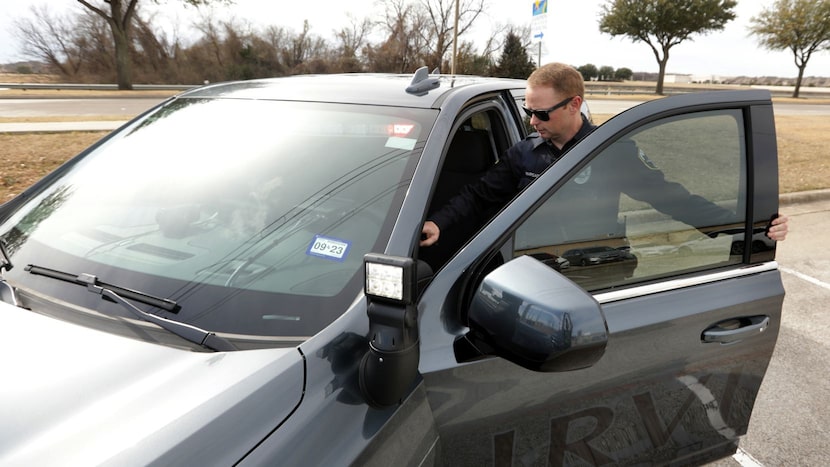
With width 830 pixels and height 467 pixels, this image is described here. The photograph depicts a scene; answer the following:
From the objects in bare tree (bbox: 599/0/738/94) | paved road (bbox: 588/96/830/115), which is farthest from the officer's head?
bare tree (bbox: 599/0/738/94)

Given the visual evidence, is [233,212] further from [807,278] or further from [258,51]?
[258,51]

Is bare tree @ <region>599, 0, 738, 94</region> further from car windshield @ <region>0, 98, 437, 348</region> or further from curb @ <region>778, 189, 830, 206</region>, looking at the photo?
car windshield @ <region>0, 98, 437, 348</region>

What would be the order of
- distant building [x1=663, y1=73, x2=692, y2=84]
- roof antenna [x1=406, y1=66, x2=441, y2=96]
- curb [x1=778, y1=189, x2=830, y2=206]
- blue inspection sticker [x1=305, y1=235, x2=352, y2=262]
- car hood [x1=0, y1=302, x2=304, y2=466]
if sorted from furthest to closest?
distant building [x1=663, y1=73, x2=692, y2=84] → curb [x1=778, y1=189, x2=830, y2=206] → roof antenna [x1=406, y1=66, x2=441, y2=96] → blue inspection sticker [x1=305, y1=235, x2=352, y2=262] → car hood [x1=0, y1=302, x2=304, y2=466]

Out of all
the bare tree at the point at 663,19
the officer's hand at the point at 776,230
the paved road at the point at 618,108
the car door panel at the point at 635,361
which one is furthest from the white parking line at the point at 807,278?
the bare tree at the point at 663,19

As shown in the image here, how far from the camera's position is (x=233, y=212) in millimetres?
1691

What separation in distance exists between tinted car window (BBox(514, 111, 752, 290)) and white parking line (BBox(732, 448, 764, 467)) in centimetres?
142

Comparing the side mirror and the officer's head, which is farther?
the officer's head

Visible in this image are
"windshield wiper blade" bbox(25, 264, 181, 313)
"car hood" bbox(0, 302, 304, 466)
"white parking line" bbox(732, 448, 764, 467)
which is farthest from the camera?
"white parking line" bbox(732, 448, 764, 467)

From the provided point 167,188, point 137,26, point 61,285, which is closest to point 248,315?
point 61,285

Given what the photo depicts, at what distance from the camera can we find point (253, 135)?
1.95 m

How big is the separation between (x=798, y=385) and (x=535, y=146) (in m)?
2.52

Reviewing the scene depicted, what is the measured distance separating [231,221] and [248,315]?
434 millimetres

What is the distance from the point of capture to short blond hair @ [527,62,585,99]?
2.29m

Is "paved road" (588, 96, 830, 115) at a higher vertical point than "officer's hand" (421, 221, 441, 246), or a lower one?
lower
